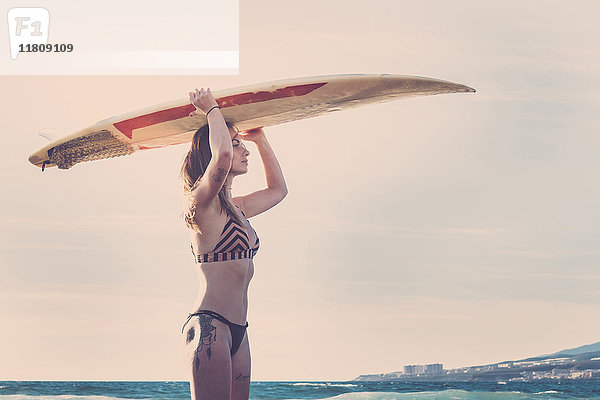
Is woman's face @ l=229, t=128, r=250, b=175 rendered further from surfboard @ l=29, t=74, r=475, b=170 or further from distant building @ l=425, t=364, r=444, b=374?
distant building @ l=425, t=364, r=444, b=374

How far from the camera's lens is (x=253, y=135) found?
314 centimetres

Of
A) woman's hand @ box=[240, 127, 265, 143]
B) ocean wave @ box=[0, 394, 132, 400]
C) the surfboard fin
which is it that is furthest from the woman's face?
ocean wave @ box=[0, 394, 132, 400]

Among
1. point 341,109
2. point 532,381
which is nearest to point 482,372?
point 532,381

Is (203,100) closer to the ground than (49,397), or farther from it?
farther from it

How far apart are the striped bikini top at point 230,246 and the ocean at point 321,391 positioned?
517 inches

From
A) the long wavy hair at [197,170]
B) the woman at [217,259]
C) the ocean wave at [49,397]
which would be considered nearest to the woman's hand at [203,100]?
the woman at [217,259]

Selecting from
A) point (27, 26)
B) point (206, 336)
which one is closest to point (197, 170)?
point (206, 336)

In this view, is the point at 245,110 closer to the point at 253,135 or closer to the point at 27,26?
the point at 253,135

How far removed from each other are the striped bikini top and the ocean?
43.1ft

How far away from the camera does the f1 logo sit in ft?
27.8

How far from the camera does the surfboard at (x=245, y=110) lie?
2.86 metres

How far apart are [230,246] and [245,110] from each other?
22.8 inches

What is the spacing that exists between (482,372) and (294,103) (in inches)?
664

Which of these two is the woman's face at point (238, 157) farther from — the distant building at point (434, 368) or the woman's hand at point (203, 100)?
the distant building at point (434, 368)
